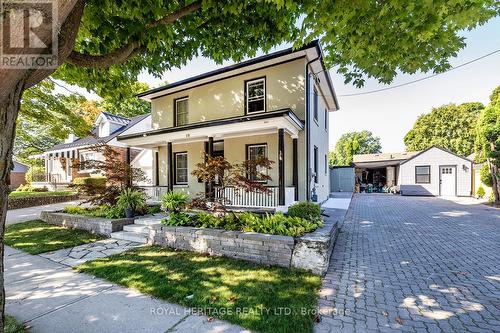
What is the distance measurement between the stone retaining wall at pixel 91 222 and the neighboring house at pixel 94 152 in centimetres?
841

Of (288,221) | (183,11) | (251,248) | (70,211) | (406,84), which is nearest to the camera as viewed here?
(183,11)

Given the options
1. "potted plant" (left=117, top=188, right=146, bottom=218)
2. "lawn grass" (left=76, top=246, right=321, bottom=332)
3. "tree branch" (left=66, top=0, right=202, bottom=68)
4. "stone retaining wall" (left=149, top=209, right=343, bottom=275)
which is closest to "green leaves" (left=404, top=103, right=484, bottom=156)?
"stone retaining wall" (left=149, top=209, right=343, bottom=275)

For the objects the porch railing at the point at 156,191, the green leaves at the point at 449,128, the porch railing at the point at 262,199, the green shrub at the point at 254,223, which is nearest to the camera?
the green shrub at the point at 254,223

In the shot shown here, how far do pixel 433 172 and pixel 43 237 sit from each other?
25.6 metres

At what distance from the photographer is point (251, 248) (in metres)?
4.81

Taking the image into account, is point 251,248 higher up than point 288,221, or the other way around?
point 288,221

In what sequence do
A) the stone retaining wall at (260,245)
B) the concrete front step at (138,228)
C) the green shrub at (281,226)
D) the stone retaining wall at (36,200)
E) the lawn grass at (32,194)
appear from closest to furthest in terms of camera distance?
the stone retaining wall at (260,245), the green shrub at (281,226), the concrete front step at (138,228), the stone retaining wall at (36,200), the lawn grass at (32,194)

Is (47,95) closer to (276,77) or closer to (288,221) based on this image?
(276,77)

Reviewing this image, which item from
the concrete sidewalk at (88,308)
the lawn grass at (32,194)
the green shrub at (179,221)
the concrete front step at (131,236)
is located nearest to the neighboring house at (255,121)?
the green shrub at (179,221)

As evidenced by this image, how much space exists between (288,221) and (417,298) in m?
2.68

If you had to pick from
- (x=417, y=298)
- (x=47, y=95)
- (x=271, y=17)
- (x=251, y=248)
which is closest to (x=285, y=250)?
(x=251, y=248)

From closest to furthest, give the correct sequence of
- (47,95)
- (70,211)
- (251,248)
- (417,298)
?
1. (417,298)
2. (251,248)
3. (47,95)
4. (70,211)

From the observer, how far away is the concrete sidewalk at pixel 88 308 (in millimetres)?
2766

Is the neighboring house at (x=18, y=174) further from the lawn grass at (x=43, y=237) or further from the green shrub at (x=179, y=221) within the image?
the green shrub at (x=179, y=221)
